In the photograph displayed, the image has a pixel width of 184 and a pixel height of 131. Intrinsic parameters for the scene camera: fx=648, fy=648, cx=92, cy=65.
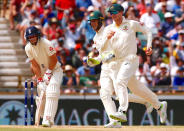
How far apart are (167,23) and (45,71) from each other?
683 centimetres

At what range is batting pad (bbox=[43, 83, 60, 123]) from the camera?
1254cm

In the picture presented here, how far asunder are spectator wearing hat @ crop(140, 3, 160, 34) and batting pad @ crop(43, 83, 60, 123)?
6.90 metres

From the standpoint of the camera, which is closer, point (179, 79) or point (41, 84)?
point (41, 84)

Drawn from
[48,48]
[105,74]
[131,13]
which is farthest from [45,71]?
[131,13]

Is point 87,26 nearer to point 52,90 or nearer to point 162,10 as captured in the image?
point 162,10

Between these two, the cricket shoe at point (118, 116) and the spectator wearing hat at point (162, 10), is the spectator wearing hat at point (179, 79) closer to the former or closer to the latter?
the spectator wearing hat at point (162, 10)

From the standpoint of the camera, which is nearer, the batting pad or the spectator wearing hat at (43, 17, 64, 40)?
the batting pad

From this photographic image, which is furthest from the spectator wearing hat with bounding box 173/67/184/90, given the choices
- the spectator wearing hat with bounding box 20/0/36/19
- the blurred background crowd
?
the spectator wearing hat with bounding box 20/0/36/19

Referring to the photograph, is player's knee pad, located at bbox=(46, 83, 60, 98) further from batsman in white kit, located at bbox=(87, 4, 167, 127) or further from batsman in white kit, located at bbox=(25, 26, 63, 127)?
batsman in white kit, located at bbox=(87, 4, 167, 127)

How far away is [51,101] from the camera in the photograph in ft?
41.4

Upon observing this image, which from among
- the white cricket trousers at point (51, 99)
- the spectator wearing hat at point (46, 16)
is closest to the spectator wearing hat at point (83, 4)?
the spectator wearing hat at point (46, 16)

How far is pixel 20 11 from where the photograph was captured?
21234 millimetres

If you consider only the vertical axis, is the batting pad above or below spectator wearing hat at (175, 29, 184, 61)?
below

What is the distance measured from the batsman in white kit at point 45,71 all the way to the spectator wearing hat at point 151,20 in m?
6.44
